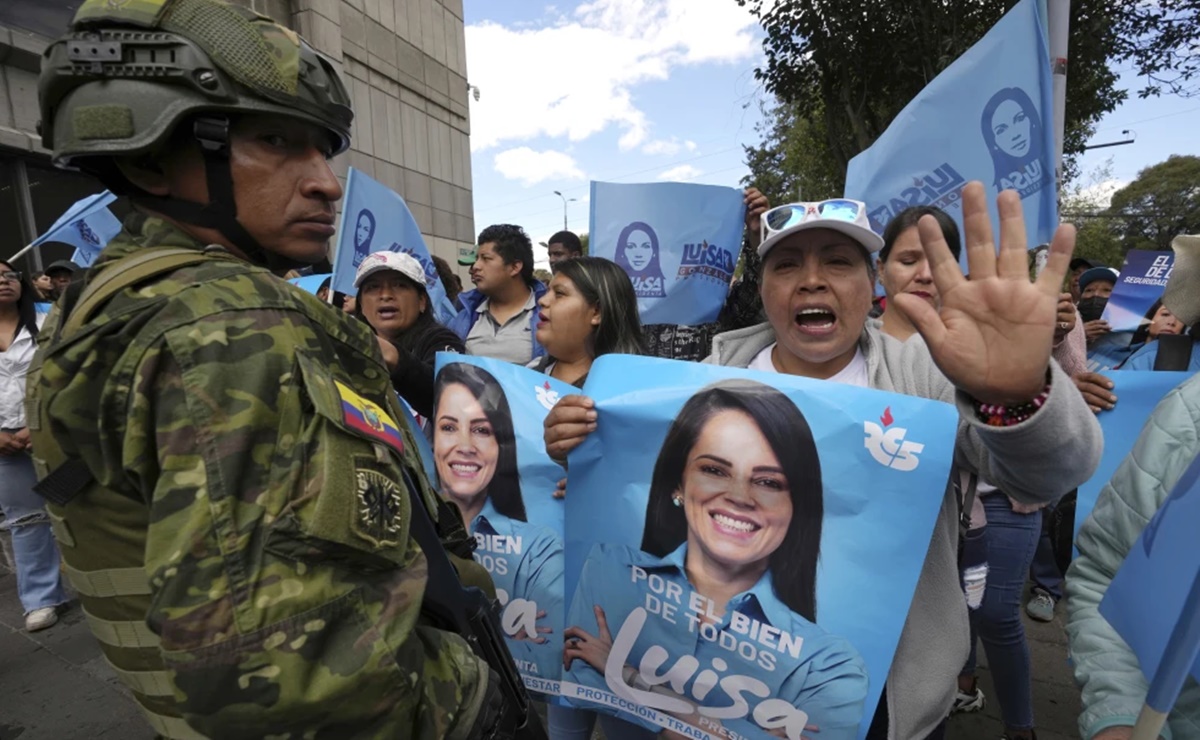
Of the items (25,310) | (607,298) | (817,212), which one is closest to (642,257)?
(607,298)

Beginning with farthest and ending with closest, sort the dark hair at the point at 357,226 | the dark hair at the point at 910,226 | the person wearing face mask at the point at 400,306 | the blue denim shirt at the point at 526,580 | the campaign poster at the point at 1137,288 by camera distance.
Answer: the campaign poster at the point at 1137,288 → the dark hair at the point at 357,226 → the person wearing face mask at the point at 400,306 → the dark hair at the point at 910,226 → the blue denim shirt at the point at 526,580

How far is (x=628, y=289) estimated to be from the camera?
262 centimetres

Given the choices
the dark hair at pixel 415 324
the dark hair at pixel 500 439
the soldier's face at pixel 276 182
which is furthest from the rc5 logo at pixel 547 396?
the dark hair at pixel 415 324

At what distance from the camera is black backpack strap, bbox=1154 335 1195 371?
2246 mm

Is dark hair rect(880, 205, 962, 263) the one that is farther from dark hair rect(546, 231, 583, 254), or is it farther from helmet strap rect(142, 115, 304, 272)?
dark hair rect(546, 231, 583, 254)

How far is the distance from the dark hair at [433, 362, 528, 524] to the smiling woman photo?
23.1 inches

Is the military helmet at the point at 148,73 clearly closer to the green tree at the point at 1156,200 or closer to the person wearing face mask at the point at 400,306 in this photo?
the person wearing face mask at the point at 400,306

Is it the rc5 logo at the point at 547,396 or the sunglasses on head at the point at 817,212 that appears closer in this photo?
the sunglasses on head at the point at 817,212

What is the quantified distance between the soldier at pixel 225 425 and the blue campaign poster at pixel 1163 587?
3.51ft

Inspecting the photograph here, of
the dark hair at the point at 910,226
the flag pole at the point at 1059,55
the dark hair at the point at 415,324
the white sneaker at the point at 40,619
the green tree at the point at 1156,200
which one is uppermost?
the green tree at the point at 1156,200

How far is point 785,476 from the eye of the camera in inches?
56.2

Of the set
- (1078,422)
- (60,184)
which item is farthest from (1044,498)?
(60,184)

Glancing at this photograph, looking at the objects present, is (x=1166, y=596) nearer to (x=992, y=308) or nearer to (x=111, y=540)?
(x=992, y=308)

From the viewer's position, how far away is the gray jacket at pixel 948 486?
3.67 feet
